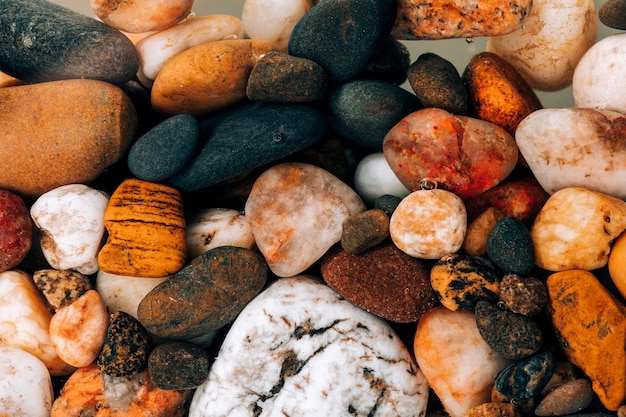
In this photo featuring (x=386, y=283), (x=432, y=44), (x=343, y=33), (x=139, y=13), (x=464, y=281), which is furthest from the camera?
(x=432, y=44)

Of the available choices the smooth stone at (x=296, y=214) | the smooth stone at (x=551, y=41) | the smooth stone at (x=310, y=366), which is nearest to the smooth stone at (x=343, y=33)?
the smooth stone at (x=296, y=214)

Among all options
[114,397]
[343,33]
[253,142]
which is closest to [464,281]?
[253,142]

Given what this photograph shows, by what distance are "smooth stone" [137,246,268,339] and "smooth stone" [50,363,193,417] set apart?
0.21m

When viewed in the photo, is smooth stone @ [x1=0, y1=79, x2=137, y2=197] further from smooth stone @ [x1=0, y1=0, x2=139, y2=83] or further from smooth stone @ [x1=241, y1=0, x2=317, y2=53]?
smooth stone @ [x1=241, y1=0, x2=317, y2=53]

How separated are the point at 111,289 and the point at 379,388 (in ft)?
3.58

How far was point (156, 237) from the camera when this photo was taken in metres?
2.07

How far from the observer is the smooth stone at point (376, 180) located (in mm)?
2275

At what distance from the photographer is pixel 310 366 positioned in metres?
2.02

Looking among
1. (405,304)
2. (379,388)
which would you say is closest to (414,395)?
(379,388)

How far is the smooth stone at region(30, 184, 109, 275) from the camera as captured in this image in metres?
2.14

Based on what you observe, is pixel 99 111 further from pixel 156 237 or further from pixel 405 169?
pixel 405 169

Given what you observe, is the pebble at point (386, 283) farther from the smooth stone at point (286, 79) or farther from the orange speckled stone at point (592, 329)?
the smooth stone at point (286, 79)

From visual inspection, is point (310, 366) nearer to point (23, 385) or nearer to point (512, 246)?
point (512, 246)

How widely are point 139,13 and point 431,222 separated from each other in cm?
142
